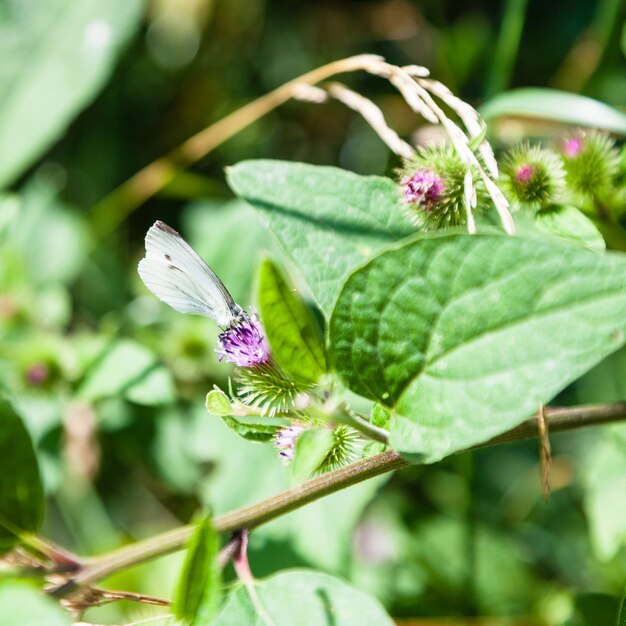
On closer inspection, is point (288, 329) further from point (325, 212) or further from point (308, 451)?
point (325, 212)

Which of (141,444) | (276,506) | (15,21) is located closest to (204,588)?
(276,506)

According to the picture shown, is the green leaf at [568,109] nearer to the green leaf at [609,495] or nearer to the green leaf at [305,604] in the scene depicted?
the green leaf at [609,495]

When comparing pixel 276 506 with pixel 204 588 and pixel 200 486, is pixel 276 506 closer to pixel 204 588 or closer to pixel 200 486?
pixel 204 588

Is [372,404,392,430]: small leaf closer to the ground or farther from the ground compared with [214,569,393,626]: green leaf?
farther from the ground

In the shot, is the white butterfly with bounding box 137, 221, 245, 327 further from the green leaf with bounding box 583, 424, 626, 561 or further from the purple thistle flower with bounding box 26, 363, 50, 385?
the green leaf with bounding box 583, 424, 626, 561

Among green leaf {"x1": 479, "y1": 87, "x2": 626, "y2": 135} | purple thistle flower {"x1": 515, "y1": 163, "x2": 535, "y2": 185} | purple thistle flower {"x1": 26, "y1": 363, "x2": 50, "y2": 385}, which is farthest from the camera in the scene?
purple thistle flower {"x1": 26, "y1": 363, "x2": 50, "y2": 385}

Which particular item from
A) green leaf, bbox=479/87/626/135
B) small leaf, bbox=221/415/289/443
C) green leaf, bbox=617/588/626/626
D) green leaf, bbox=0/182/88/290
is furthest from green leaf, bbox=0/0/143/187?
green leaf, bbox=617/588/626/626
